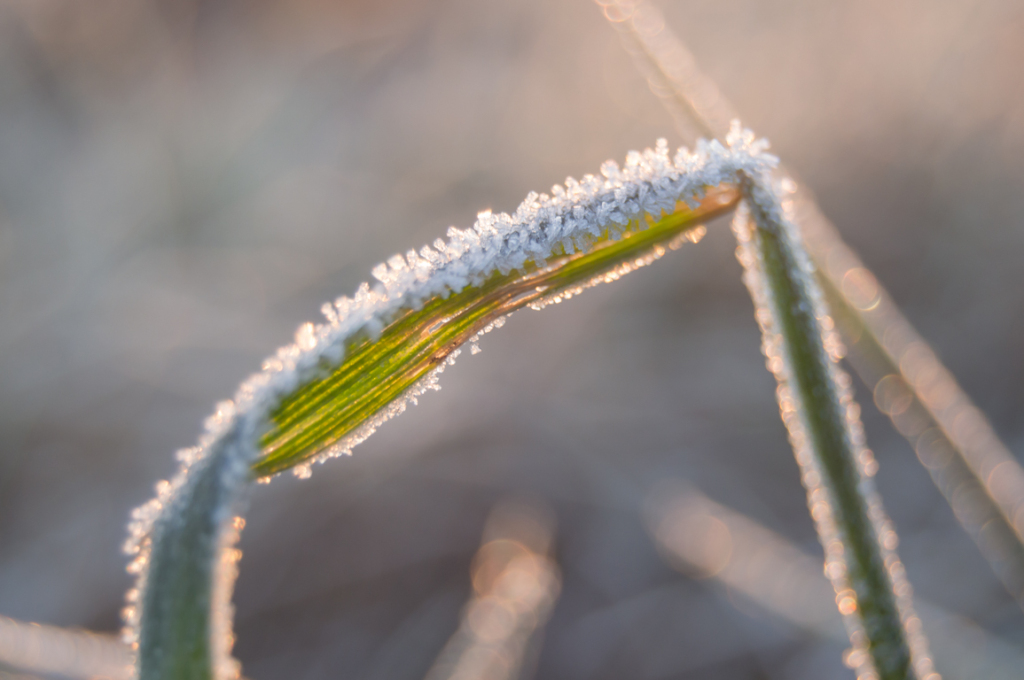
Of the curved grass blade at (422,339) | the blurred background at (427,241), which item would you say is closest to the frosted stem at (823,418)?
the curved grass blade at (422,339)

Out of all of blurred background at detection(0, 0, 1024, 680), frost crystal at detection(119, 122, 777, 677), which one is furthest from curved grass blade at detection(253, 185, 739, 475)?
blurred background at detection(0, 0, 1024, 680)

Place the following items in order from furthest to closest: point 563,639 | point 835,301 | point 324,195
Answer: point 324,195
point 563,639
point 835,301

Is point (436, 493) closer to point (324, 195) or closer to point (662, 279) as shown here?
point (662, 279)

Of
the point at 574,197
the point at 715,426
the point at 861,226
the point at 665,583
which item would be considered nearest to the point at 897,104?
the point at 861,226

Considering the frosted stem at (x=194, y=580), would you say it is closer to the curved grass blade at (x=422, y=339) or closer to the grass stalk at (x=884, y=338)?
the curved grass blade at (x=422, y=339)

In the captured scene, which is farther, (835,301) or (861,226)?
(861,226)

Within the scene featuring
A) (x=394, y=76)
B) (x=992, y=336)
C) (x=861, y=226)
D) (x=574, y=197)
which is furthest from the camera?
(x=394, y=76)

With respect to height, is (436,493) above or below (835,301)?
above
